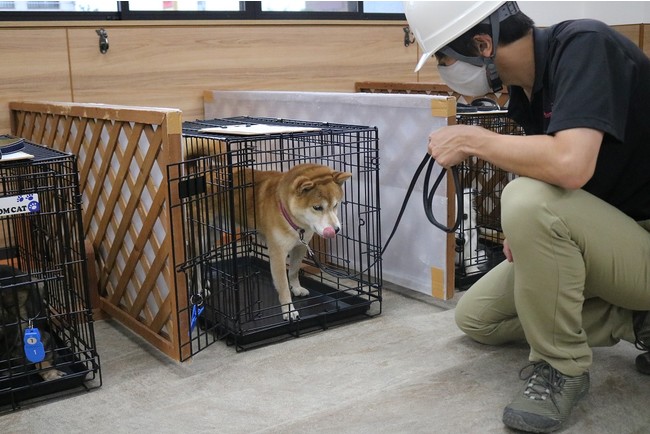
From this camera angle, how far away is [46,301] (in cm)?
192

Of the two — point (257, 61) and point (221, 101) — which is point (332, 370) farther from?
point (257, 61)

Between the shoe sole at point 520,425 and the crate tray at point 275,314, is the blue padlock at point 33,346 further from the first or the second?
the shoe sole at point 520,425

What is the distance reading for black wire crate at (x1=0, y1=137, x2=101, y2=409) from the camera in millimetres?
1772

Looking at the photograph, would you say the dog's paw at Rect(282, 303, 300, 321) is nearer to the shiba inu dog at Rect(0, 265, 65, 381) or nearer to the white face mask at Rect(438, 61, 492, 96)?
the shiba inu dog at Rect(0, 265, 65, 381)

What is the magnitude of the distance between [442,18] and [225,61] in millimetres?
2053

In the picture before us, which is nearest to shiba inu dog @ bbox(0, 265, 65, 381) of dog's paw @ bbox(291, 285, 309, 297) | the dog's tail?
the dog's tail

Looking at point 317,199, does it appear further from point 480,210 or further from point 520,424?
point 480,210

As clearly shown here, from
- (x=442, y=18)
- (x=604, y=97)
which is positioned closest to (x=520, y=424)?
(x=604, y=97)

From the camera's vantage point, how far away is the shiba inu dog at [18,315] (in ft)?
5.93

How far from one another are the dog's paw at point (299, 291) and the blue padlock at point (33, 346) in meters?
1.01

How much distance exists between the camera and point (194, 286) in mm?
2098

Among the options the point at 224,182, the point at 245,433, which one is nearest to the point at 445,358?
the point at 245,433

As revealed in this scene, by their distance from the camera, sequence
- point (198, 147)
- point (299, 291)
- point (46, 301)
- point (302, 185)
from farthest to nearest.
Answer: point (299, 291)
point (198, 147)
point (302, 185)
point (46, 301)

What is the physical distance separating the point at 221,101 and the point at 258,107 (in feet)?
0.97
